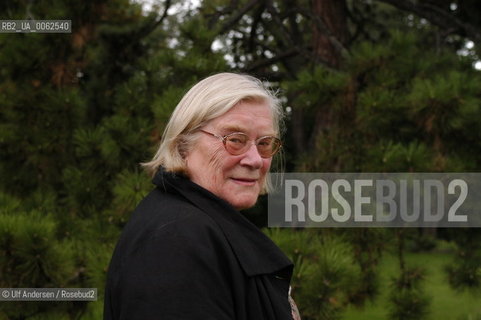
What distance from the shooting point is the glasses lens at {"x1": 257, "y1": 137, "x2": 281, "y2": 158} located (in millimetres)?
1656

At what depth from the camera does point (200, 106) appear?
156 centimetres

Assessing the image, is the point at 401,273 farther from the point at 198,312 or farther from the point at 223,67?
the point at 198,312

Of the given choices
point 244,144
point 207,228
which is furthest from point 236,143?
point 207,228

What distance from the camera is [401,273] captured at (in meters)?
3.46

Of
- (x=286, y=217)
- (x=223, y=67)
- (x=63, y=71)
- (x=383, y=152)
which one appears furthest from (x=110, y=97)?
(x=383, y=152)

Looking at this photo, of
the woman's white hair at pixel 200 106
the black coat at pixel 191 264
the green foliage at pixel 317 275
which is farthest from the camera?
the green foliage at pixel 317 275

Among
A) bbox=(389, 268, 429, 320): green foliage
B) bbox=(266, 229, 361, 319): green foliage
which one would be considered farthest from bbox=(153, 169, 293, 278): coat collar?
bbox=(389, 268, 429, 320): green foliage

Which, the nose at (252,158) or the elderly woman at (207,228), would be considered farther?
the nose at (252,158)

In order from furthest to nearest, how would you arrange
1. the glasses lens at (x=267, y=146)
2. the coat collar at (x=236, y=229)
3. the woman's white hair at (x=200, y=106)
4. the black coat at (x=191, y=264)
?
the glasses lens at (x=267, y=146)
the woman's white hair at (x=200, y=106)
the coat collar at (x=236, y=229)
the black coat at (x=191, y=264)

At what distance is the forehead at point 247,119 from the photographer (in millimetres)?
1569

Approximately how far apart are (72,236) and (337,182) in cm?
139

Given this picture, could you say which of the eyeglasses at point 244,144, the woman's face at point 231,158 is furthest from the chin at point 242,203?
the eyeglasses at point 244,144

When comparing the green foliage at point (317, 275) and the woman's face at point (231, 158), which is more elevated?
the woman's face at point (231, 158)

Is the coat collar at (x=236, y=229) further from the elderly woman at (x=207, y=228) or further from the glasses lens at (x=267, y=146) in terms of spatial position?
the glasses lens at (x=267, y=146)
